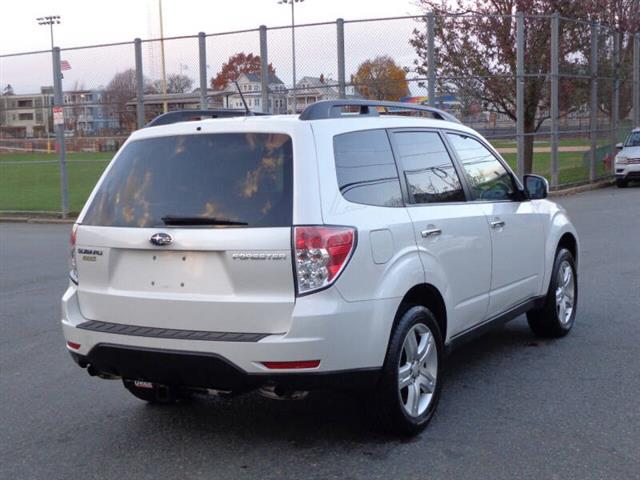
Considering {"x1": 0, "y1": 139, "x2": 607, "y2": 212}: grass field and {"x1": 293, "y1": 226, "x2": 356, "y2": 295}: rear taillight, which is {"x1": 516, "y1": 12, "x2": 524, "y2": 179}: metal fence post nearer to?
{"x1": 0, "y1": 139, "x2": 607, "y2": 212}: grass field

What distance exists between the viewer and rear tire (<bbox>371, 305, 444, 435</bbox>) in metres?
4.46

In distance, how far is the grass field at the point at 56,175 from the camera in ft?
65.9

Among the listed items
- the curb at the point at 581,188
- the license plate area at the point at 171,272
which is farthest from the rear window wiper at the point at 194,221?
the curb at the point at 581,188

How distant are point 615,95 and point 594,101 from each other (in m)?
2.40

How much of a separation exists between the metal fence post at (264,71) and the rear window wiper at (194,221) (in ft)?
45.9

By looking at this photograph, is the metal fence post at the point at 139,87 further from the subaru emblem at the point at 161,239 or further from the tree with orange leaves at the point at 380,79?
the subaru emblem at the point at 161,239

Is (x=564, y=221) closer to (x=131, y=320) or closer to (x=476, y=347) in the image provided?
(x=476, y=347)

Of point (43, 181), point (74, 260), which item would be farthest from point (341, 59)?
point (43, 181)

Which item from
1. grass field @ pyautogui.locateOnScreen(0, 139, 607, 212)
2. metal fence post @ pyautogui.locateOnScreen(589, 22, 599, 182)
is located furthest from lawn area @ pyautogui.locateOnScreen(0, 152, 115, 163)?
metal fence post @ pyautogui.locateOnScreen(589, 22, 599, 182)

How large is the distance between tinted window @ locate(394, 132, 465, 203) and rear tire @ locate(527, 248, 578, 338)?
163 centimetres

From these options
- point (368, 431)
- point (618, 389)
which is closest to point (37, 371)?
point (368, 431)

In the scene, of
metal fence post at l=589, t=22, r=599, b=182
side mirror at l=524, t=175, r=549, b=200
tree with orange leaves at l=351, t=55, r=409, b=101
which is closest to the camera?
side mirror at l=524, t=175, r=549, b=200

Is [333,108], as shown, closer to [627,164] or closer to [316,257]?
[316,257]

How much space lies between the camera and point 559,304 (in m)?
6.83
